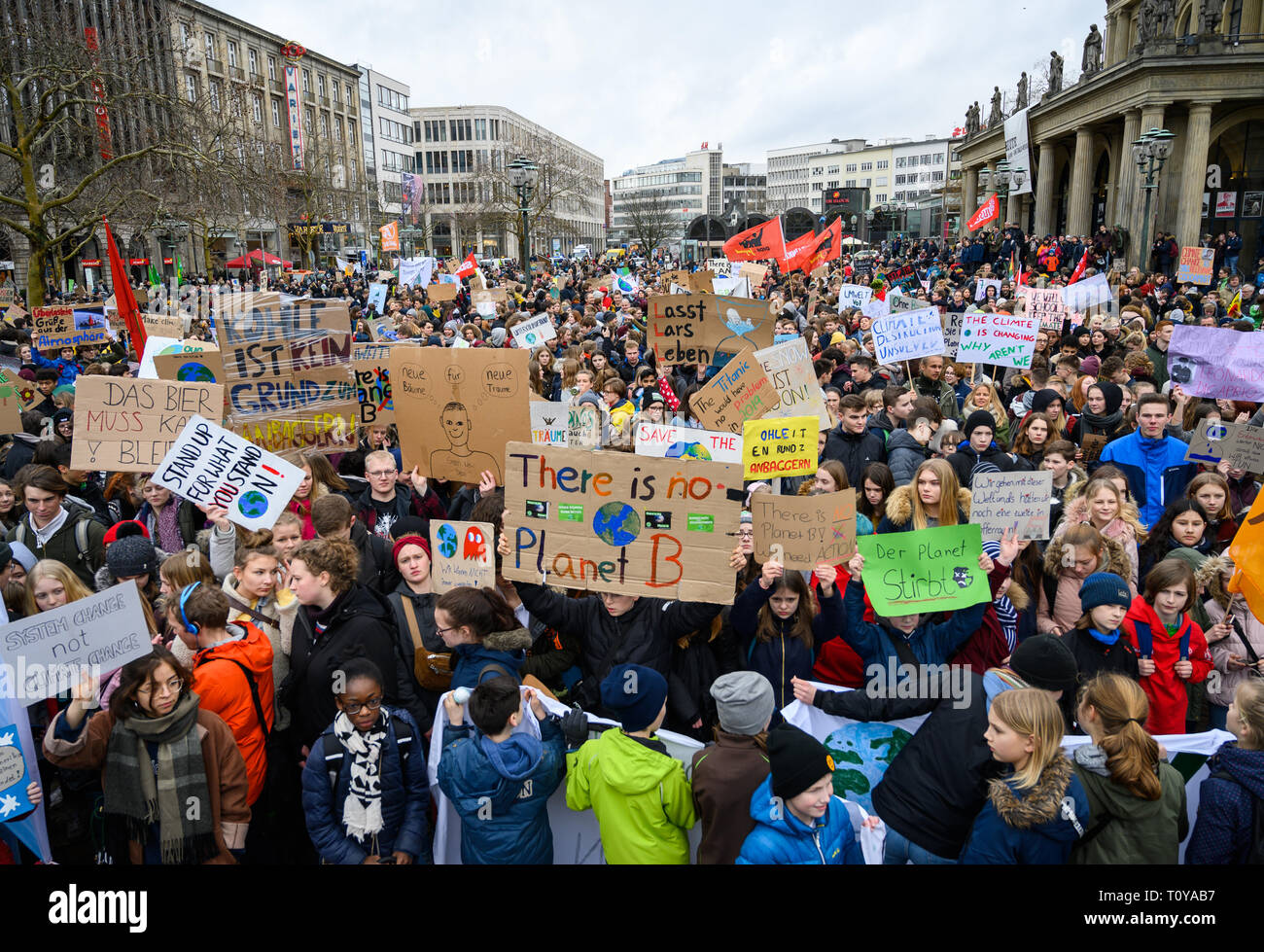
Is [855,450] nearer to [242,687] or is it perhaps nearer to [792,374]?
[792,374]

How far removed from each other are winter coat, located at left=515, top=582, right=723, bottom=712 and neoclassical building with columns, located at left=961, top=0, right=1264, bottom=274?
27053 millimetres

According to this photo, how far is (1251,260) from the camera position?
109ft

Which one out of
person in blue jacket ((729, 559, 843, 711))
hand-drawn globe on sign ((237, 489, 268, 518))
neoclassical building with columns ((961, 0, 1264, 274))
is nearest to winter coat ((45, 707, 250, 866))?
hand-drawn globe on sign ((237, 489, 268, 518))

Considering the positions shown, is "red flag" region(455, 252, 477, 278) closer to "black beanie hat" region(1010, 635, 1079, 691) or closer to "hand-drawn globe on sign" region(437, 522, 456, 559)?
"hand-drawn globe on sign" region(437, 522, 456, 559)

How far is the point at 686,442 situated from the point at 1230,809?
4.01 metres

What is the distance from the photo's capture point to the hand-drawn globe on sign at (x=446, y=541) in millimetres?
4664

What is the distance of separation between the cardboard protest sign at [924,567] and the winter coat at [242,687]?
2805 millimetres

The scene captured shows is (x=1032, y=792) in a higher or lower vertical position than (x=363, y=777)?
higher

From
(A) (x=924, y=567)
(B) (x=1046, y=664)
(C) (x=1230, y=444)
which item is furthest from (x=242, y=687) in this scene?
(C) (x=1230, y=444)

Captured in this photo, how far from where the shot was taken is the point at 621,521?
4.18m

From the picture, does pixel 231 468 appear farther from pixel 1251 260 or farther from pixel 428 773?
pixel 1251 260

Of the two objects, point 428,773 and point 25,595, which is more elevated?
point 25,595

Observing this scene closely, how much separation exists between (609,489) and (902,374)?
313 inches

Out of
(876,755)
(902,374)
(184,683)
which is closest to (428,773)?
(184,683)
